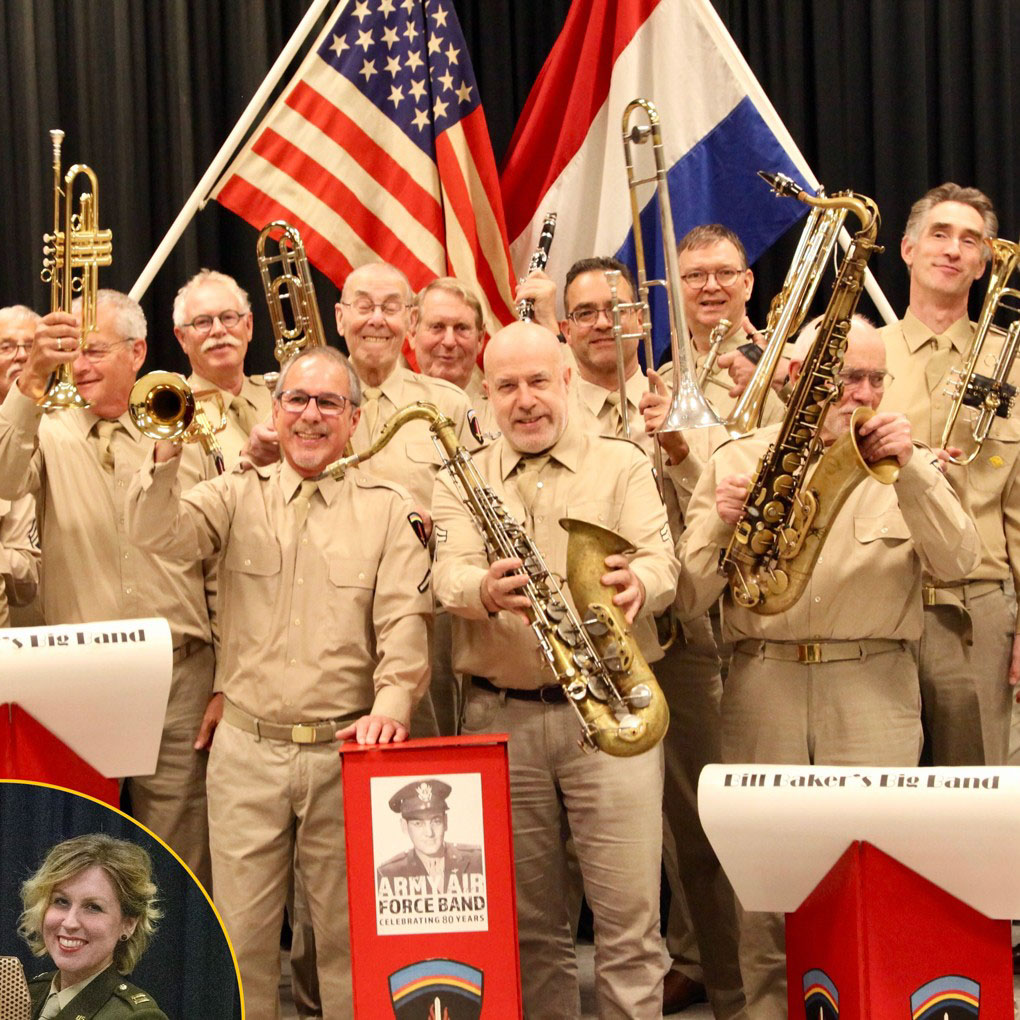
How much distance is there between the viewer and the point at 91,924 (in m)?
2.47

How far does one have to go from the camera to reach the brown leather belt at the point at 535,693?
3674 mm

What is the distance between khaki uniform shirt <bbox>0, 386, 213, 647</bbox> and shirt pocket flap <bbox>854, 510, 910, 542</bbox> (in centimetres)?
178

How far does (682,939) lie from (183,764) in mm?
1666

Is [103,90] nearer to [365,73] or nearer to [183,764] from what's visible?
[365,73]

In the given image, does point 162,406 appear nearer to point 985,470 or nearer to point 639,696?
point 639,696

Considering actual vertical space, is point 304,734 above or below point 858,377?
below

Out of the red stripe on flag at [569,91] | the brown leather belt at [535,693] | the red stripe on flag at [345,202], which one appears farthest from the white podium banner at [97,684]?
the red stripe on flag at [569,91]

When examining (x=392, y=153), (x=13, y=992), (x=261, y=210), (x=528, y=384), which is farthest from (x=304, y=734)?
(x=392, y=153)

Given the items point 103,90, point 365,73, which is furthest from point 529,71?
point 103,90

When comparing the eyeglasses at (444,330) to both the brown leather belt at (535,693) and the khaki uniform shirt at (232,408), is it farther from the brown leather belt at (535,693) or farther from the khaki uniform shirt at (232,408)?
the brown leather belt at (535,693)

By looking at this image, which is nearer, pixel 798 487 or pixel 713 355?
pixel 798 487

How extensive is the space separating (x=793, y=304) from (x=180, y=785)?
6.89ft

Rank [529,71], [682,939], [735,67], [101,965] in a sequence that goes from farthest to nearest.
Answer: [529,71] → [735,67] → [682,939] → [101,965]

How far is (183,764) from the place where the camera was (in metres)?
4.05
